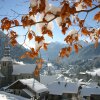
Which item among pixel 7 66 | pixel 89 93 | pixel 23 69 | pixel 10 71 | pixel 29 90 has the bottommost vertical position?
pixel 89 93

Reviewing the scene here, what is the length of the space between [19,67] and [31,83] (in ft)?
84.6

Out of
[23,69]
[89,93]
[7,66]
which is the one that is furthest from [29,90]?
[23,69]

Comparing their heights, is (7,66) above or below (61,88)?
above

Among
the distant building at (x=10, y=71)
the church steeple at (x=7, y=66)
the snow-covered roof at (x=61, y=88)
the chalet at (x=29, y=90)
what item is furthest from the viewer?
the distant building at (x=10, y=71)

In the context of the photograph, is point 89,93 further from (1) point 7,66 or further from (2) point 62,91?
(1) point 7,66

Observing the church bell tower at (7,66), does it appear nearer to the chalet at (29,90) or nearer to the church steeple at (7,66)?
the church steeple at (7,66)

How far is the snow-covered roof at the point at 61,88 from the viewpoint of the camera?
184 feet

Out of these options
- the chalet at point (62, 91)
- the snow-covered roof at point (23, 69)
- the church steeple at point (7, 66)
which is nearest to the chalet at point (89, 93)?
the chalet at point (62, 91)

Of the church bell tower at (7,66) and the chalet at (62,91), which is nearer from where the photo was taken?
the chalet at (62,91)

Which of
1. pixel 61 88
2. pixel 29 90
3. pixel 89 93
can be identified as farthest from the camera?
pixel 61 88

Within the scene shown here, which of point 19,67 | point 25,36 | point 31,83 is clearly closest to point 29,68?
point 19,67

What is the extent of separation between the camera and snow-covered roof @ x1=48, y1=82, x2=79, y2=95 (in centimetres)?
5597

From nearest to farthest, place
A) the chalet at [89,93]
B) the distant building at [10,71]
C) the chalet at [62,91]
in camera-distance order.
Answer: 1. the chalet at [89,93]
2. the chalet at [62,91]
3. the distant building at [10,71]

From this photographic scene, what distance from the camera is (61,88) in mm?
57406
